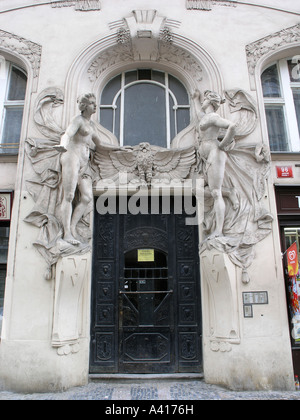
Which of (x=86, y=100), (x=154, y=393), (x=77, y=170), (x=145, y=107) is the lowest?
(x=154, y=393)

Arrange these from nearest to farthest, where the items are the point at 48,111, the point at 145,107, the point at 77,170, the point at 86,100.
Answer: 1. the point at 86,100
2. the point at 77,170
3. the point at 48,111
4. the point at 145,107

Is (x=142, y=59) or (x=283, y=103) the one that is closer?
(x=283, y=103)

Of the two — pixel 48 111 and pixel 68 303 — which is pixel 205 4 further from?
pixel 68 303

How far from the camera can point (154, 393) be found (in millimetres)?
4977

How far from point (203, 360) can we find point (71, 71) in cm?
594

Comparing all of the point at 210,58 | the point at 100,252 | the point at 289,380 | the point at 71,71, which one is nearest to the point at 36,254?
the point at 100,252

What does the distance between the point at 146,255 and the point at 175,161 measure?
1846 millimetres

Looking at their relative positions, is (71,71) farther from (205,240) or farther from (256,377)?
(256,377)

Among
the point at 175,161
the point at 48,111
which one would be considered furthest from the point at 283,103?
the point at 48,111

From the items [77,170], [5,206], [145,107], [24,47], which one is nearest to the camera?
[77,170]

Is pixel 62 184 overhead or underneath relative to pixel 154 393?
overhead

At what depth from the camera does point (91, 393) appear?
501cm

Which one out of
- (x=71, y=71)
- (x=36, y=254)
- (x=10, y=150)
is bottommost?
(x=36, y=254)

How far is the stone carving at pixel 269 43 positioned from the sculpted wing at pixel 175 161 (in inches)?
87.8
